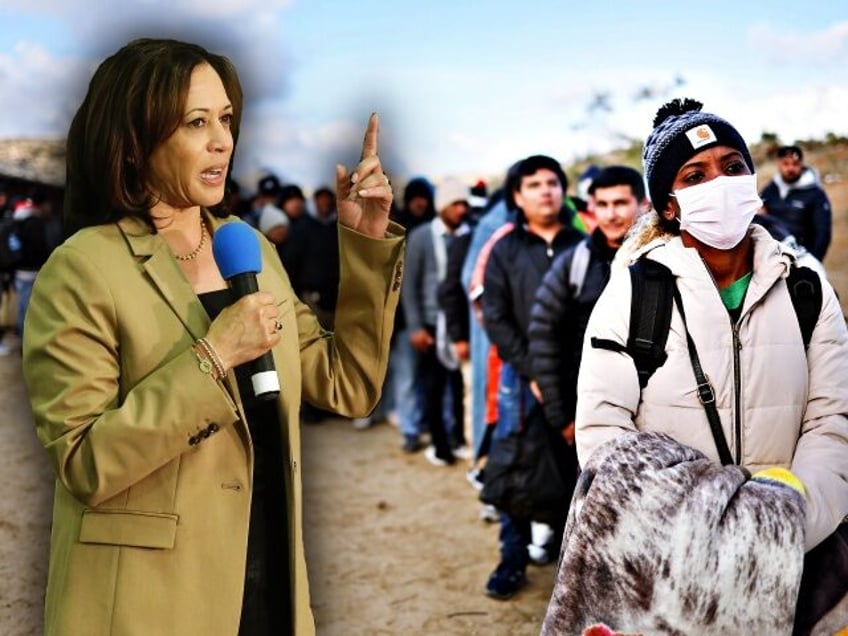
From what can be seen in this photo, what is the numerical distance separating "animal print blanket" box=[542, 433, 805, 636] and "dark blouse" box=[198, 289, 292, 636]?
2.16ft

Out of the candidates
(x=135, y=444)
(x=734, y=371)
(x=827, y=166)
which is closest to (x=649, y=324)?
(x=734, y=371)

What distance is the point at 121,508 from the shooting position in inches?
79.5

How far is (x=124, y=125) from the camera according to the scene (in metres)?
2.10

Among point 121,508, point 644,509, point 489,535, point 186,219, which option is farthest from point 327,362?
point 489,535

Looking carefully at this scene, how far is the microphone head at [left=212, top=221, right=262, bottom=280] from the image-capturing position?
2.11 meters

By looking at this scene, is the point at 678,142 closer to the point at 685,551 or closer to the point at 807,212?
the point at 685,551

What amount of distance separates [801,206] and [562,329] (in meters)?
7.43

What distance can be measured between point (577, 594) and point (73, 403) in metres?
1.15

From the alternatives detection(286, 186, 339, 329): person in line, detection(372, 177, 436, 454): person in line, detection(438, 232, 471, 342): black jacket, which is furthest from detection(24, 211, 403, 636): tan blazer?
detection(286, 186, 339, 329): person in line

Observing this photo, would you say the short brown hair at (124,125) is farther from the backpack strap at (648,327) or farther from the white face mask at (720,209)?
the white face mask at (720,209)

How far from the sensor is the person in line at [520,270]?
544 cm

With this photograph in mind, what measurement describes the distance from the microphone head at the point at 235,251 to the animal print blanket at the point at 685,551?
89cm

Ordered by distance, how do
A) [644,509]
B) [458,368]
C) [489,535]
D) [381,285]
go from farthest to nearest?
[458,368] → [489,535] → [381,285] → [644,509]

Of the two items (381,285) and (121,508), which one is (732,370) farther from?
(121,508)
